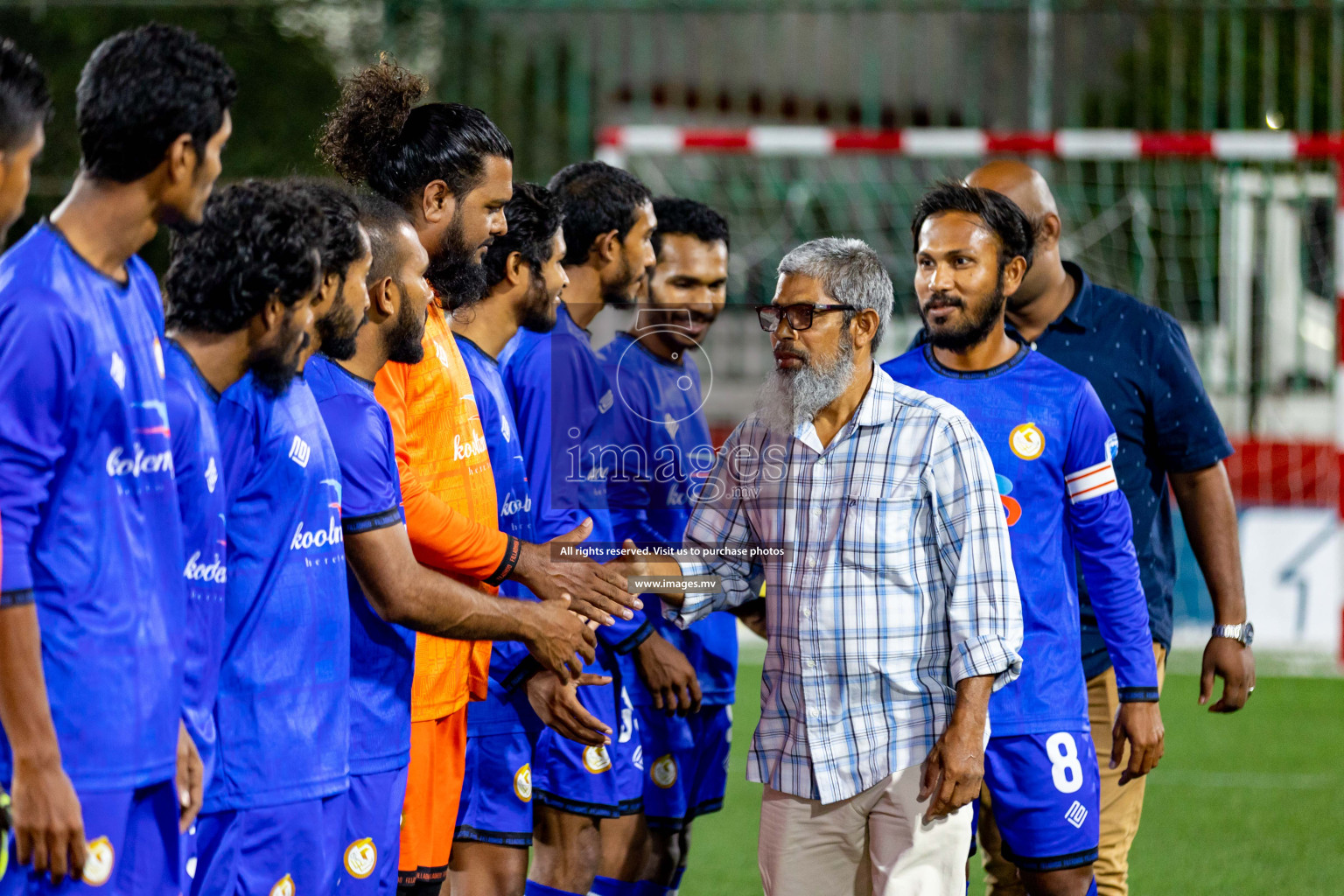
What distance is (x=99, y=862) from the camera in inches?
81.0

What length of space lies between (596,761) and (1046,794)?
122 cm

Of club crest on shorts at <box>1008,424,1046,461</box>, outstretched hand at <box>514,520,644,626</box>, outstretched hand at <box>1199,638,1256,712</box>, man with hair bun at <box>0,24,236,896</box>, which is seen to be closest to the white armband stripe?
club crest on shorts at <box>1008,424,1046,461</box>

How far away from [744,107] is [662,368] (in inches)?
282

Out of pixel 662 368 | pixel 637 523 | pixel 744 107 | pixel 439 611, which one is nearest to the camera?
pixel 439 611

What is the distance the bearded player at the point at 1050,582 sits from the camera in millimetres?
3285

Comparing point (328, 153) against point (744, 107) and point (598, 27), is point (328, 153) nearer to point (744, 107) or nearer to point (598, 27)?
point (598, 27)

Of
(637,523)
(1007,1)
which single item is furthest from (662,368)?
(1007,1)

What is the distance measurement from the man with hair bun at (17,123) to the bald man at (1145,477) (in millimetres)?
2616

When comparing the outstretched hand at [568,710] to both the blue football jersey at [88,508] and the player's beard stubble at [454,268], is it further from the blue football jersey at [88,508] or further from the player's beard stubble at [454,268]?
the blue football jersey at [88,508]

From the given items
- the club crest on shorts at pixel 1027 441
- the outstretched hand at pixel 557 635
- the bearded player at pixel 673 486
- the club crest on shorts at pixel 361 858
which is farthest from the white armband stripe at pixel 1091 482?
the club crest on shorts at pixel 361 858

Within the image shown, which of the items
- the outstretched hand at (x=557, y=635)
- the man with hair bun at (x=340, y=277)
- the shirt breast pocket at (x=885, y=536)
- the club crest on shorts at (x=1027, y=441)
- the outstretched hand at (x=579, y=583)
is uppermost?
the man with hair bun at (x=340, y=277)

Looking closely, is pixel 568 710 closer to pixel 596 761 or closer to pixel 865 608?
pixel 596 761

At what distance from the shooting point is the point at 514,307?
371 centimetres

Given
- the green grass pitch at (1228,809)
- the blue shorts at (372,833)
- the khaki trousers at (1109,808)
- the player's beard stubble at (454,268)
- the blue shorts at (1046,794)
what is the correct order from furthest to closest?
1. the green grass pitch at (1228,809)
2. the khaki trousers at (1109,808)
3. the player's beard stubble at (454,268)
4. the blue shorts at (1046,794)
5. the blue shorts at (372,833)
